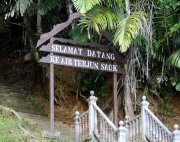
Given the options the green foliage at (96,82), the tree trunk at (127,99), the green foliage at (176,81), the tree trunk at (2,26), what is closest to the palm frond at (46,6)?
the green foliage at (96,82)

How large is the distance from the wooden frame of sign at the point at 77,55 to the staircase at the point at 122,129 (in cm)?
85

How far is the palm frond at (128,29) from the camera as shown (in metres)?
11.3

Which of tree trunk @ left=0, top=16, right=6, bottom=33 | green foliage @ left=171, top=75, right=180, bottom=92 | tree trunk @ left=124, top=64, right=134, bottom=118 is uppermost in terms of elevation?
tree trunk @ left=0, top=16, right=6, bottom=33

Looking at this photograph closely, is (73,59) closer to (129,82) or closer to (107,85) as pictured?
(129,82)

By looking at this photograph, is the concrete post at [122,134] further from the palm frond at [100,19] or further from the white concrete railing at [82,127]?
the palm frond at [100,19]

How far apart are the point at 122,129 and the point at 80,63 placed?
101 inches

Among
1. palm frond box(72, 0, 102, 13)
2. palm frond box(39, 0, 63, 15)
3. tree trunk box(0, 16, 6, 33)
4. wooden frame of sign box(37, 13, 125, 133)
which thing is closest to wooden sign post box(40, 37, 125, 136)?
wooden frame of sign box(37, 13, 125, 133)

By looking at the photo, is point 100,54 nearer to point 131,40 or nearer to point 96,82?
point 131,40

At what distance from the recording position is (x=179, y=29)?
12.3 metres

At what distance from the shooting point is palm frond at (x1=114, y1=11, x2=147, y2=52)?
11281mm

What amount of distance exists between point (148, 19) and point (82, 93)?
3795 millimetres

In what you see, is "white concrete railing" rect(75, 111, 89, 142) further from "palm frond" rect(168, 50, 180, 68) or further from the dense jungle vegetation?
"palm frond" rect(168, 50, 180, 68)

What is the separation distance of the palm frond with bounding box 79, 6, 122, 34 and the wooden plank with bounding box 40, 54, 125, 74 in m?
0.87

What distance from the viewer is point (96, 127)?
10.9 m
